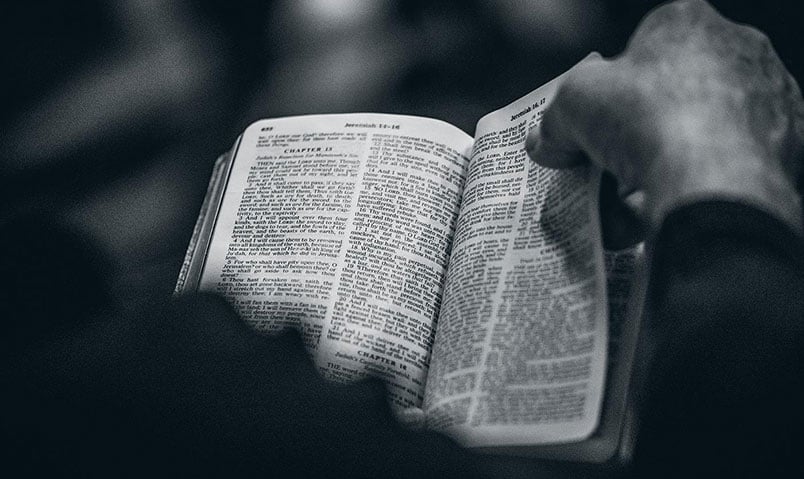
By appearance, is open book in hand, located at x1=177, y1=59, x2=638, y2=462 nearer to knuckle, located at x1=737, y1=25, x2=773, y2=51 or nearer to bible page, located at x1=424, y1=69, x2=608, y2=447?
bible page, located at x1=424, y1=69, x2=608, y2=447

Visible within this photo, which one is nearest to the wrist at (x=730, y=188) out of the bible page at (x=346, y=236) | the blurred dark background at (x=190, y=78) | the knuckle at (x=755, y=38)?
the knuckle at (x=755, y=38)

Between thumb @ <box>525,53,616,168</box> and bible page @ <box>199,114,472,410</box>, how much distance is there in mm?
155

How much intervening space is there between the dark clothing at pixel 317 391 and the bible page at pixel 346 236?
125 mm

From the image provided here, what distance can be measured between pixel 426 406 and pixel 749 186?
282 mm

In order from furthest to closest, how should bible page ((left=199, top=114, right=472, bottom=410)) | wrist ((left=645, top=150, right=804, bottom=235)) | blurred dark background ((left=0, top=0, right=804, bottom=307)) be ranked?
blurred dark background ((left=0, top=0, right=804, bottom=307)) → bible page ((left=199, top=114, right=472, bottom=410)) → wrist ((left=645, top=150, right=804, bottom=235))

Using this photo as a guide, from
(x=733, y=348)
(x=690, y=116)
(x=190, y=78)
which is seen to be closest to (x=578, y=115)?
(x=690, y=116)

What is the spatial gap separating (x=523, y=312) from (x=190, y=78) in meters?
0.59

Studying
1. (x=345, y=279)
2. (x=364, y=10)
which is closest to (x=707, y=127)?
(x=345, y=279)

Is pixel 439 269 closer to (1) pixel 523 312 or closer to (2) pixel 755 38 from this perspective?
(1) pixel 523 312

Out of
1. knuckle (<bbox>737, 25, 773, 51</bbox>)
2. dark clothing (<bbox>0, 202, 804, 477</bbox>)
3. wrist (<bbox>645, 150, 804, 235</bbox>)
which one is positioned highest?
knuckle (<bbox>737, 25, 773, 51</bbox>)

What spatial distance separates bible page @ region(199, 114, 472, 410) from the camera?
67cm

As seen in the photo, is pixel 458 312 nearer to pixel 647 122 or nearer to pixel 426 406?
pixel 426 406

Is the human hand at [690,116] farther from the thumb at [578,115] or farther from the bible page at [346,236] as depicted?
the bible page at [346,236]

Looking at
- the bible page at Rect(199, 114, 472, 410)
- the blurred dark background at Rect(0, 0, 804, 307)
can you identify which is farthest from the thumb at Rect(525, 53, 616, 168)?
the blurred dark background at Rect(0, 0, 804, 307)
